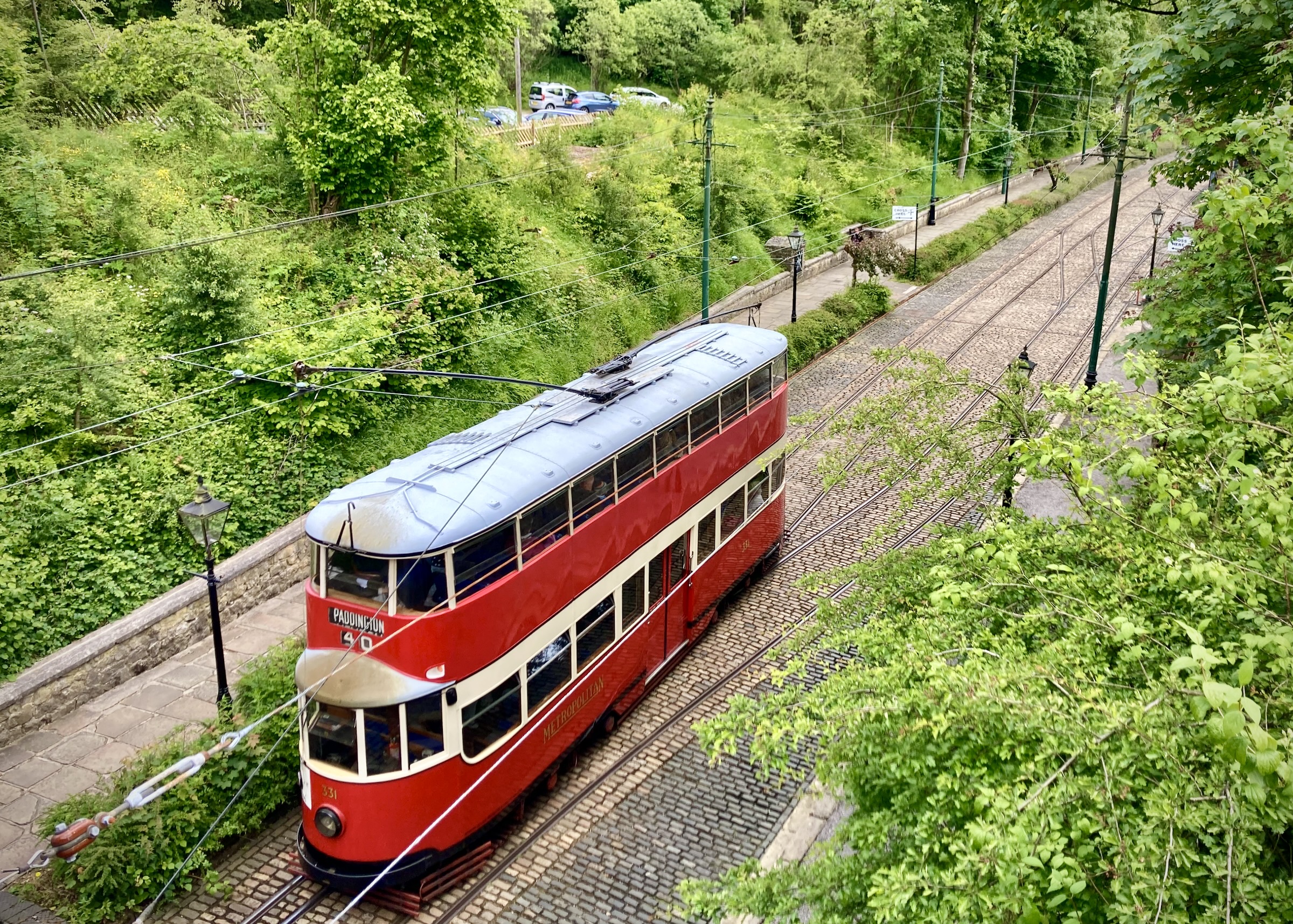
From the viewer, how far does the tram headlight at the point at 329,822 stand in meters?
10.2

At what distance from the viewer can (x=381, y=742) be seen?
33.1 feet

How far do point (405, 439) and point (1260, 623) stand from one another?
16.7 m

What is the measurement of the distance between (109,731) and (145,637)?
1.64m

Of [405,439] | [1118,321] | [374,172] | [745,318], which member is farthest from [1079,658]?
[1118,321]

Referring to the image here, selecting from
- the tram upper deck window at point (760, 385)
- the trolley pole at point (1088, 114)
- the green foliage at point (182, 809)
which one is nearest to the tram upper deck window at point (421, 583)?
the green foliage at point (182, 809)

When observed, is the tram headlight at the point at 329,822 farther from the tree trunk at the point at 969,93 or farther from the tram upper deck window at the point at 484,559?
the tree trunk at the point at 969,93

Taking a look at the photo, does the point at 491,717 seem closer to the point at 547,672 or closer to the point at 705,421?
the point at 547,672

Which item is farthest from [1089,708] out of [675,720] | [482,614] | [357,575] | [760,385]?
[760,385]

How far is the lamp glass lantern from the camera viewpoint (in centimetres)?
1131

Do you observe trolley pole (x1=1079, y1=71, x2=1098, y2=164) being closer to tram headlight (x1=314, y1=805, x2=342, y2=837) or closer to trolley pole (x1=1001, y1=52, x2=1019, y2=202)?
trolley pole (x1=1001, y1=52, x2=1019, y2=202)

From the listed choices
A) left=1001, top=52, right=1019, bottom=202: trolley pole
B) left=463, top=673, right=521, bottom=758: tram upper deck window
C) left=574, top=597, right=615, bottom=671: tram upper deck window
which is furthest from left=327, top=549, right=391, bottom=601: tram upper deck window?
left=1001, top=52, right=1019, bottom=202: trolley pole

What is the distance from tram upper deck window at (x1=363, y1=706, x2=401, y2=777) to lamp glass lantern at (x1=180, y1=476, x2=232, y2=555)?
292cm

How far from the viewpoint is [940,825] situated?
5.98 m

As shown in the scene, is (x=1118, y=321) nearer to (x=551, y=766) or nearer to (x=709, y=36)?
(x=551, y=766)
